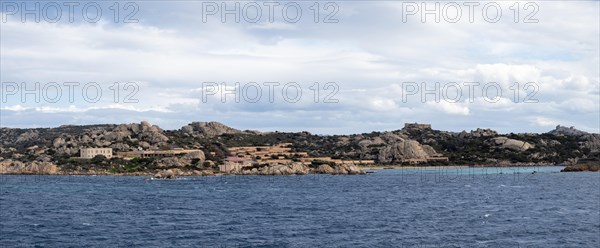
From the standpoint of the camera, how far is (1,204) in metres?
98.8

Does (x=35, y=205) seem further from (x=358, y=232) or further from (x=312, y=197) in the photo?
(x=358, y=232)

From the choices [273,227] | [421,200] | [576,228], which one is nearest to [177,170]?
[421,200]

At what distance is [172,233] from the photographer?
66938 millimetres

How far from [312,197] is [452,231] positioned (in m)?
46.4

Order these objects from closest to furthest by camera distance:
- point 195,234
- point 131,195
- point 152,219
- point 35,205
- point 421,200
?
point 195,234 → point 152,219 → point 35,205 → point 421,200 → point 131,195

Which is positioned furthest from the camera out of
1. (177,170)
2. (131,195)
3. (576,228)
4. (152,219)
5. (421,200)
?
(177,170)

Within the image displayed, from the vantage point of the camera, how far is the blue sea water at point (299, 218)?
6200 cm

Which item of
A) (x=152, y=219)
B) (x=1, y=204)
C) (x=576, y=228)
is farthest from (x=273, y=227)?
(x=1, y=204)

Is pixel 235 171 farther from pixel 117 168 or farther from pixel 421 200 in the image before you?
pixel 421 200

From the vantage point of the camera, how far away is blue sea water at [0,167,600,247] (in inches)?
2441

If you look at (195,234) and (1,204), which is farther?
(1,204)

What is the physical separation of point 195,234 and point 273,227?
9786 mm

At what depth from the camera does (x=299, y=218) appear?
8056 cm

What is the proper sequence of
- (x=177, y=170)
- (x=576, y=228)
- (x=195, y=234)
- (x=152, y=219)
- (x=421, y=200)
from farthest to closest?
(x=177, y=170) → (x=421, y=200) → (x=152, y=219) → (x=576, y=228) → (x=195, y=234)
